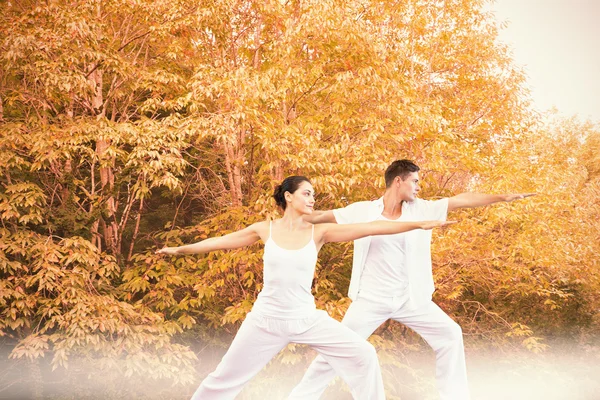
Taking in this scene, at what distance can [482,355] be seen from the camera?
9883 millimetres

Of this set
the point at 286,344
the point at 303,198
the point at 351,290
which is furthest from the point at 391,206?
the point at 286,344

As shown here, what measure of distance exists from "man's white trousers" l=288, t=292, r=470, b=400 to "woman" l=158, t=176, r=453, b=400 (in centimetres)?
42

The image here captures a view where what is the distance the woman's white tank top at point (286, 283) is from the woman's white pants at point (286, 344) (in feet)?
0.15

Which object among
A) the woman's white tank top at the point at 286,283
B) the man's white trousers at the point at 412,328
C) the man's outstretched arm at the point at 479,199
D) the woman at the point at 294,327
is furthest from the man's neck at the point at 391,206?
the woman's white tank top at the point at 286,283

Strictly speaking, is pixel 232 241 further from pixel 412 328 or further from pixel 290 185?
pixel 412 328

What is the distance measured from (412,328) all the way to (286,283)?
105cm

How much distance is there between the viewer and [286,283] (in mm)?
3297

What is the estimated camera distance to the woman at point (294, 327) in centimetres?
331

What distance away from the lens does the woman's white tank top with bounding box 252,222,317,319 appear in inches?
130

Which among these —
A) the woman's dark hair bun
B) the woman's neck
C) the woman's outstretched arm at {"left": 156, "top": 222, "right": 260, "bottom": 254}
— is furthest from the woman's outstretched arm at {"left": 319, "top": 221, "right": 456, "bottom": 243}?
the woman's outstretched arm at {"left": 156, "top": 222, "right": 260, "bottom": 254}

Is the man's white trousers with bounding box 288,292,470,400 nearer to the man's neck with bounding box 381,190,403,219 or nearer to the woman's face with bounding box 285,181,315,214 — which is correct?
the man's neck with bounding box 381,190,403,219

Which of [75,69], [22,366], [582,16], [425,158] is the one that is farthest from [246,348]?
[582,16]

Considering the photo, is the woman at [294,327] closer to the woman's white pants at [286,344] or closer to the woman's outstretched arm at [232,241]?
the woman's white pants at [286,344]

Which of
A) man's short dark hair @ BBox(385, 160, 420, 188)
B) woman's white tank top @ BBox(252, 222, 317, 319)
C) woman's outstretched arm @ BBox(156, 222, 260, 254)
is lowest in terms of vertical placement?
woman's white tank top @ BBox(252, 222, 317, 319)
